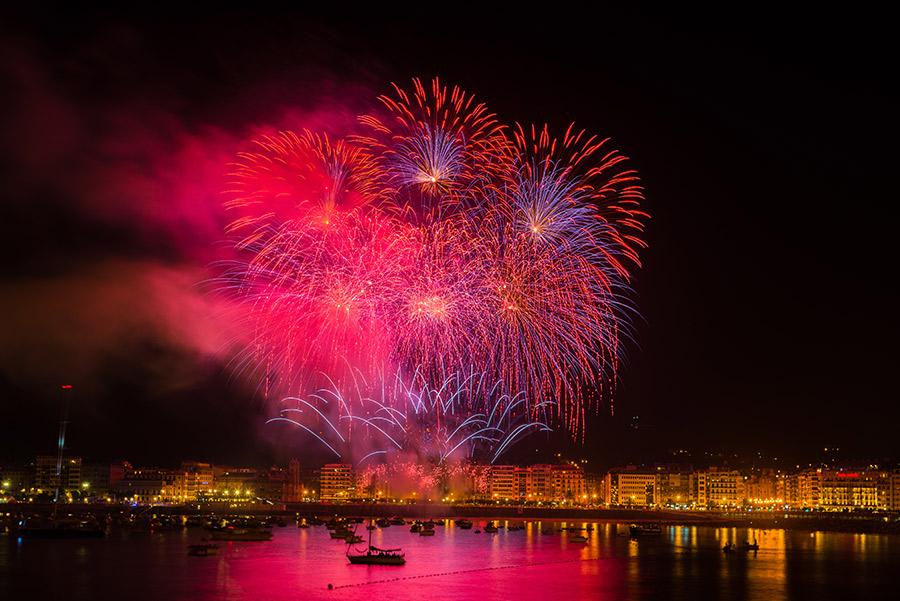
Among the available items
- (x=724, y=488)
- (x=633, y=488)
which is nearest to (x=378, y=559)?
(x=633, y=488)

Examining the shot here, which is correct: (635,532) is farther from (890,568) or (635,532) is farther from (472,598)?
(472,598)

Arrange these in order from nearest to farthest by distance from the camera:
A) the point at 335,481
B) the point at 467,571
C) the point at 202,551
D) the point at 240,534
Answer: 1. the point at 467,571
2. the point at 202,551
3. the point at 240,534
4. the point at 335,481

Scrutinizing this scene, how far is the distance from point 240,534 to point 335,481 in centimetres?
9099

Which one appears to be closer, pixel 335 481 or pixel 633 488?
pixel 633 488

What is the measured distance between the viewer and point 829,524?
250 ft

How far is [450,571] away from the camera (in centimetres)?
3572

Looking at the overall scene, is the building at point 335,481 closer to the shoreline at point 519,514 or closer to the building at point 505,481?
the building at point 505,481

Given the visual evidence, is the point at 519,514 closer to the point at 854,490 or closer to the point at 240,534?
the point at 240,534

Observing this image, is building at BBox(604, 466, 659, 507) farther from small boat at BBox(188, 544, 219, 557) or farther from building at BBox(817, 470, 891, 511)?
small boat at BBox(188, 544, 219, 557)

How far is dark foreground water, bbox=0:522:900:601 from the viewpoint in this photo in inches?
1173

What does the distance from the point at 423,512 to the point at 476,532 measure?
25145 millimetres

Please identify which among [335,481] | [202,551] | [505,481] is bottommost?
[202,551]

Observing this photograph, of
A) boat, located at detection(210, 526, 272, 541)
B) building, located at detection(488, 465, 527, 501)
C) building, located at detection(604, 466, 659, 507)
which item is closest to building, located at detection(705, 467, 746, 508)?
building, located at detection(604, 466, 659, 507)

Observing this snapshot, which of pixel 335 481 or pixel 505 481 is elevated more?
pixel 505 481
